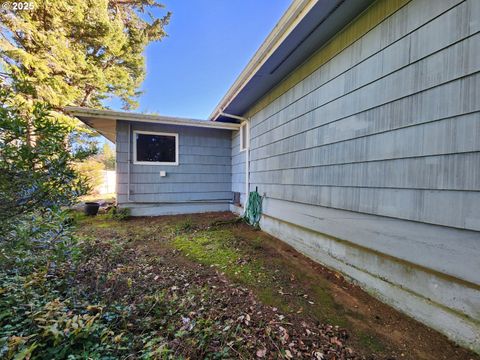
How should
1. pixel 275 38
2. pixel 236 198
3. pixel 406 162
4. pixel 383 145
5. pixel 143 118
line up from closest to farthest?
1. pixel 406 162
2. pixel 383 145
3. pixel 275 38
4. pixel 143 118
5. pixel 236 198

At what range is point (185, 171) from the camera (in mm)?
6480

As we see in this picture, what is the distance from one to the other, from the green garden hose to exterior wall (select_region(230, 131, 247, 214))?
0.62 m

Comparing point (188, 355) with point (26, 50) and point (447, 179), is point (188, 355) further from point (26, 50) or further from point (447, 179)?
point (26, 50)

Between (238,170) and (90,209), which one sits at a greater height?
(238,170)

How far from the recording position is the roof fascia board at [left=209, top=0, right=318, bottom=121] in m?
2.41

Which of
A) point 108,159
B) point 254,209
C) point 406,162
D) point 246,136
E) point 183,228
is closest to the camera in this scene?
point 406,162

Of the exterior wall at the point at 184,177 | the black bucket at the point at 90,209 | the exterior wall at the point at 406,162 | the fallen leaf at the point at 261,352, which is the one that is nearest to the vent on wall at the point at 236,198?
the exterior wall at the point at 184,177

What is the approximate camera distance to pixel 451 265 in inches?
63.1

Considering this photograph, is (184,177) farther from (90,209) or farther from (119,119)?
(90,209)

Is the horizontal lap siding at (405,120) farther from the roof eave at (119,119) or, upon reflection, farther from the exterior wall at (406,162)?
the roof eave at (119,119)

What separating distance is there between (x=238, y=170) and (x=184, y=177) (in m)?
1.66

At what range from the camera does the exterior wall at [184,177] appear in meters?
5.84

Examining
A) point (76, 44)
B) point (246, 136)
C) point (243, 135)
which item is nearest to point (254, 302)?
point (246, 136)

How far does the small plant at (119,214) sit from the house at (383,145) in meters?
3.75
